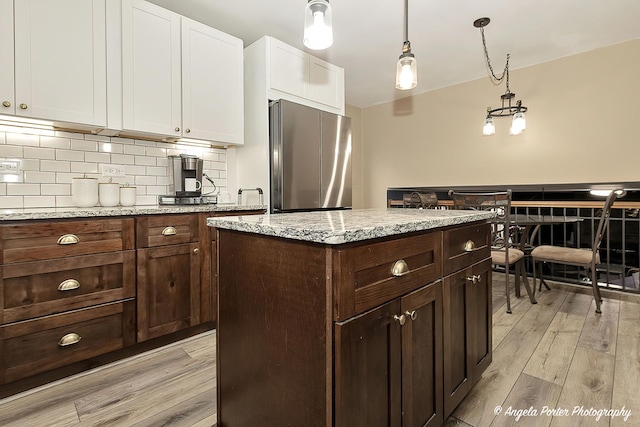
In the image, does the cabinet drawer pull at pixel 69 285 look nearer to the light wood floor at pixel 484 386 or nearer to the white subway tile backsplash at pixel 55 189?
the light wood floor at pixel 484 386

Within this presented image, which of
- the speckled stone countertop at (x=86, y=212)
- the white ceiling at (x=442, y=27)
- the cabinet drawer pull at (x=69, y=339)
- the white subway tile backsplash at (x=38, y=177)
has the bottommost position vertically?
the cabinet drawer pull at (x=69, y=339)

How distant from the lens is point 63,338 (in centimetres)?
171

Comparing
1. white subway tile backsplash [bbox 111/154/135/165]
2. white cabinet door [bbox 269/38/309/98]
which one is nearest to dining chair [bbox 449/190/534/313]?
white cabinet door [bbox 269/38/309/98]

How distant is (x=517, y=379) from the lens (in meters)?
1.72

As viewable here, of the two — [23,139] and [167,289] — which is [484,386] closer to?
[167,289]

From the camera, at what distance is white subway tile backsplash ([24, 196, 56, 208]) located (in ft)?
6.87

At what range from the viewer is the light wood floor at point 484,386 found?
1.45m

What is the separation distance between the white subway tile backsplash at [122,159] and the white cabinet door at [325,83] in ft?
5.38

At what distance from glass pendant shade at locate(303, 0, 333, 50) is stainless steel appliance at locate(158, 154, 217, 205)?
1530 mm

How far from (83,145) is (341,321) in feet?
7.77

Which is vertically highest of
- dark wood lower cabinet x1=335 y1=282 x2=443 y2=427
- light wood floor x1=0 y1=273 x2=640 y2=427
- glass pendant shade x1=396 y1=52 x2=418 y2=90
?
glass pendant shade x1=396 y1=52 x2=418 y2=90

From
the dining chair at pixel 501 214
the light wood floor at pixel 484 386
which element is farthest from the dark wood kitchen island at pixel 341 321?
the dining chair at pixel 501 214

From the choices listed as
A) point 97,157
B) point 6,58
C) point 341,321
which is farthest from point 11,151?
point 341,321

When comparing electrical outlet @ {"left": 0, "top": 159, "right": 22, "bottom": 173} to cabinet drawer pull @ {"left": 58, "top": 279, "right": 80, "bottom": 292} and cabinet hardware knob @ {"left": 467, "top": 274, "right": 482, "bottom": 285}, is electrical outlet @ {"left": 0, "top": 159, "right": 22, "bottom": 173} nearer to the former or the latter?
cabinet drawer pull @ {"left": 58, "top": 279, "right": 80, "bottom": 292}
